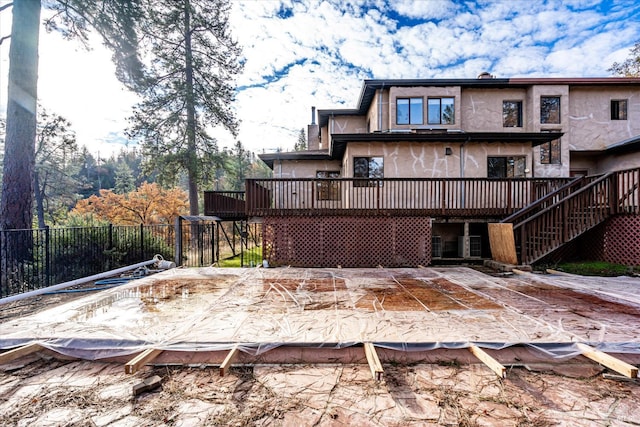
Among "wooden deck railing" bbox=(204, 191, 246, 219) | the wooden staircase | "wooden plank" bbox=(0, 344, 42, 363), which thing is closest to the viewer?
"wooden plank" bbox=(0, 344, 42, 363)

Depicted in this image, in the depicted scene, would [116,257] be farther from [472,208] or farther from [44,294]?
[472,208]

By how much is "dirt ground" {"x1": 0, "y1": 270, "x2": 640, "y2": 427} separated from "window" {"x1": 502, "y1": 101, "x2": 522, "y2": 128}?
14.6 meters

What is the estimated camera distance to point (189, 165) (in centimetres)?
1619

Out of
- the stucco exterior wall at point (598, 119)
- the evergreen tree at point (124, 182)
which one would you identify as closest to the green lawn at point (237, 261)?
the stucco exterior wall at point (598, 119)

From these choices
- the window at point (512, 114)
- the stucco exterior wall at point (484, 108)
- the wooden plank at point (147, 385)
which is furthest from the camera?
the window at point (512, 114)

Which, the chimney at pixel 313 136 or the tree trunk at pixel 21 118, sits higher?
the chimney at pixel 313 136

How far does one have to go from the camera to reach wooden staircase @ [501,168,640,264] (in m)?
7.85

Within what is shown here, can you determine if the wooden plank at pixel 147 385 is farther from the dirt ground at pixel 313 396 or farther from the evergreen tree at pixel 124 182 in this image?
the evergreen tree at pixel 124 182

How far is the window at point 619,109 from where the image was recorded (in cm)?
1396

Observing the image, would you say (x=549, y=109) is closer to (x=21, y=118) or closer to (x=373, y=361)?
(x=373, y=361)

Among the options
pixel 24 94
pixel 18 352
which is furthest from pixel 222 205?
pixel 18 352

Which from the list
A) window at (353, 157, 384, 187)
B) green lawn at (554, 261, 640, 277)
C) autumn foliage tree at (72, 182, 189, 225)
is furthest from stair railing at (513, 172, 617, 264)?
autumn foliage tree at (72, 182, 189, 225)

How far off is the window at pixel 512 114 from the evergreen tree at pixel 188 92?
1600 centimetres

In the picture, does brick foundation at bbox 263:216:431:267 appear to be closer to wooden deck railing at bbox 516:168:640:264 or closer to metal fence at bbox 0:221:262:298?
wooden deck railing at bbox 516:168:640:264
